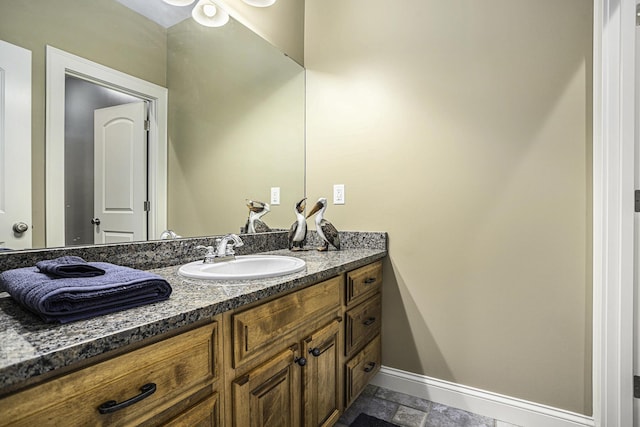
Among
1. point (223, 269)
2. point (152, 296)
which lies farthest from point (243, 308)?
point (223, 269)

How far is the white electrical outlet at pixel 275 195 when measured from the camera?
79.8 inches

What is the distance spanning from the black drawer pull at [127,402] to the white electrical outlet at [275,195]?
1409 millimetres

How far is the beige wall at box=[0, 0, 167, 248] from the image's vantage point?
98 centimetres

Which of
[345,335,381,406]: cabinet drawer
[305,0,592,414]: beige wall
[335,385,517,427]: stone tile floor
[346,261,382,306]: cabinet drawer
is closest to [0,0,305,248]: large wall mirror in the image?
[305,0,592,414]: beige wall

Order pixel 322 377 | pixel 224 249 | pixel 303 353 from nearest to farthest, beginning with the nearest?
pixel 303 353 < pixel 322 377 < pixel 224 249

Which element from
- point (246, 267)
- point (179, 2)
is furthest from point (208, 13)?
point (246, 267)

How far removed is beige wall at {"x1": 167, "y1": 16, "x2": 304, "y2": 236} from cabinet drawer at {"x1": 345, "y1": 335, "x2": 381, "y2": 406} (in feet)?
2.76

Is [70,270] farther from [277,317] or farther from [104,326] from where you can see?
[277,317]

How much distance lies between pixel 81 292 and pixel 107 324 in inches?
3.5

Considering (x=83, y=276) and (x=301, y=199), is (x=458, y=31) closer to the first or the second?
(x=301, y=199)

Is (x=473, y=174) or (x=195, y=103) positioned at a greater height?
(x=195, y=103)

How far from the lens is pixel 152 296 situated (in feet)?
2.65

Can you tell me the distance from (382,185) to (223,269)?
3.25ft

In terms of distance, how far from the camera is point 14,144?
0.96m
